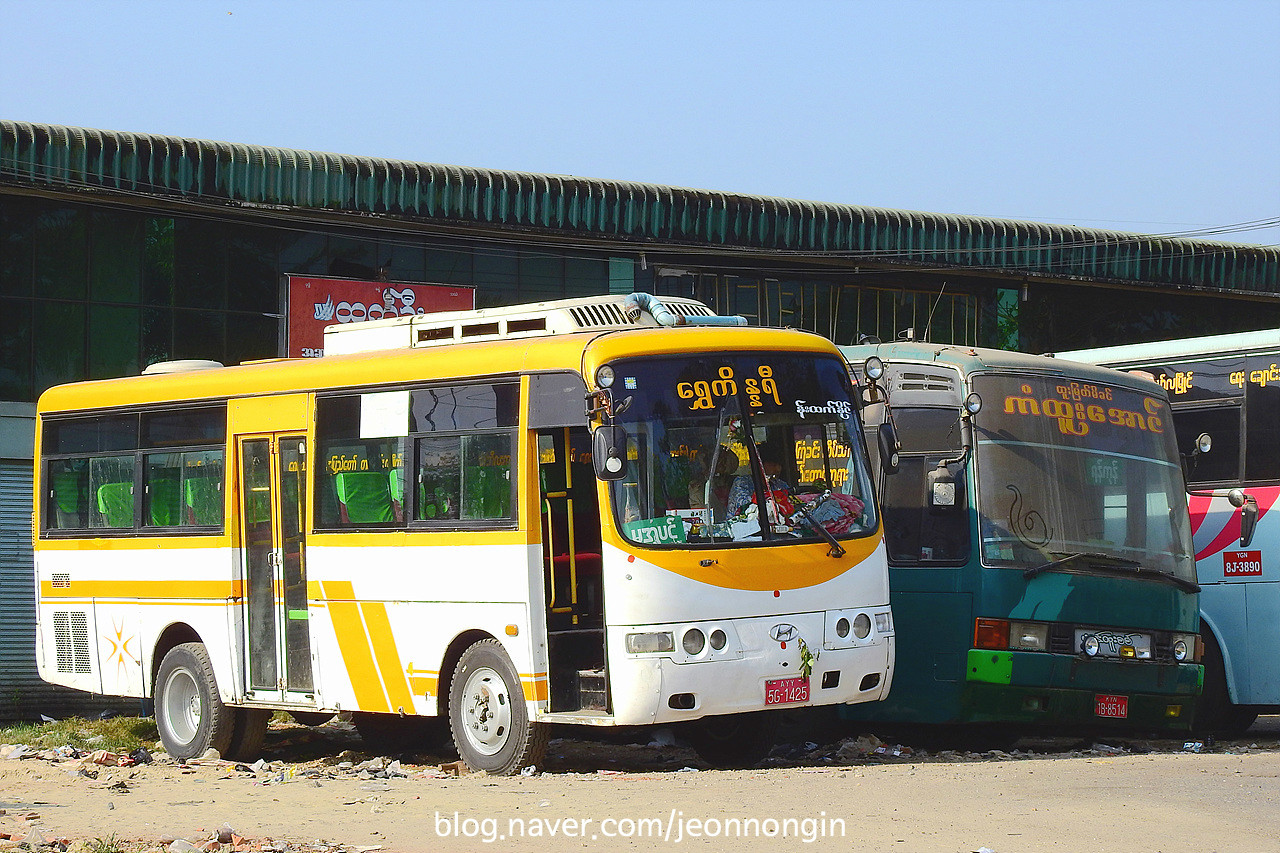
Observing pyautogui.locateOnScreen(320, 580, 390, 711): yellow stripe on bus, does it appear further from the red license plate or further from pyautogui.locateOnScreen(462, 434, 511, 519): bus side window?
the red license plate

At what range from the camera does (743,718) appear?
1264 centimetres

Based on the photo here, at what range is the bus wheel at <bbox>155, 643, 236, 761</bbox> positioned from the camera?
567 inches

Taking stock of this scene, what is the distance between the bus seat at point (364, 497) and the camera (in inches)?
502

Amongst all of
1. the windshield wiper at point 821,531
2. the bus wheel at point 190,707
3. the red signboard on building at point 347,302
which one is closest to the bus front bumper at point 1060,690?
the windshield wiper at point 821,531

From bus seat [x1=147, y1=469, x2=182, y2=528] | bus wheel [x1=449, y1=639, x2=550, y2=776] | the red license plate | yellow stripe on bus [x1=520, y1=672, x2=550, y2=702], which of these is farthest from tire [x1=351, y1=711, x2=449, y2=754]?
the red license plate

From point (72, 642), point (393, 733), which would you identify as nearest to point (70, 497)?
point (72, 642)

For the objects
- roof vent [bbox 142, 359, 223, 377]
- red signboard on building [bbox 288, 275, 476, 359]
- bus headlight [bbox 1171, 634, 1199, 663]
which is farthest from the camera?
red signboard on building [bbox 288, 275, 476, 359]

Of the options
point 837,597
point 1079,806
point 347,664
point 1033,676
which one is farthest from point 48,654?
point 1079,806

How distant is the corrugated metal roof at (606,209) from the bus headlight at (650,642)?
38.1ft

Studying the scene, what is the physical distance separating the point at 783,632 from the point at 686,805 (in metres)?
2.10

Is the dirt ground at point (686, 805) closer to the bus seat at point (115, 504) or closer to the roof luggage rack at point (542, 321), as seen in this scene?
the bus seat at point (115, 504)

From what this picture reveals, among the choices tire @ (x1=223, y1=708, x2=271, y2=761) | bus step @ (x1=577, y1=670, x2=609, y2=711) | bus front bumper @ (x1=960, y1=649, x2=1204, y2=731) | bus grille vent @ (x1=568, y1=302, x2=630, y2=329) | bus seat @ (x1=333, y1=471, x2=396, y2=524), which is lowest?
tire @ (x1=223, y1=708, x2=271, y2=761)

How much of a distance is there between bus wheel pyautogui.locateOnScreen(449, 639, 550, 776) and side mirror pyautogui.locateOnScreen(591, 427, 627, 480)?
5.66 feet

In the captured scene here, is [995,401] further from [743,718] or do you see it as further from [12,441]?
[12,441]
